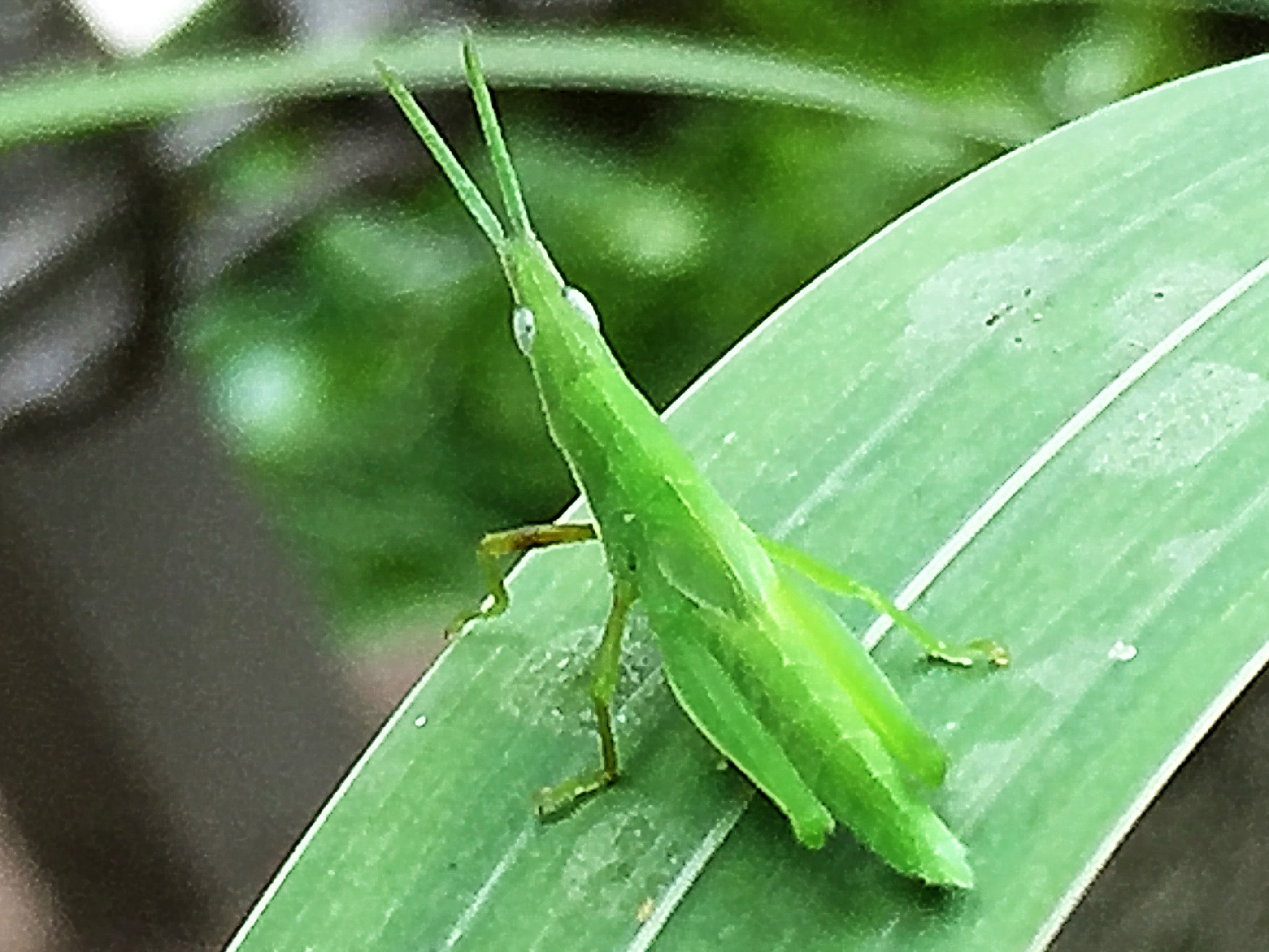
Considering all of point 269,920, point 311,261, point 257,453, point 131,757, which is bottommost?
point 131,757

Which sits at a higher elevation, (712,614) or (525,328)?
(525,328)

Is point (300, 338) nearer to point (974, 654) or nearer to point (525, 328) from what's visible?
point (525, 328)

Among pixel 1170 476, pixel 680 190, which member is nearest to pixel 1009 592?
pixel 1170 476

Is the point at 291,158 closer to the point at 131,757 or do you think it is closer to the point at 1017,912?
the point at 131,757

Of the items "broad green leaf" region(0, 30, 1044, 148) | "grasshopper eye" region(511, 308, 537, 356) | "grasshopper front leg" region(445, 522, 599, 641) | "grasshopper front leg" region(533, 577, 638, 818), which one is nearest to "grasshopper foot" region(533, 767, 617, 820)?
"grasshopper front leg" region(533, 577, 638, 818)

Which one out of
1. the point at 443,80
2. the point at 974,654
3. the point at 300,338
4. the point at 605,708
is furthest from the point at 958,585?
the point at 300,338

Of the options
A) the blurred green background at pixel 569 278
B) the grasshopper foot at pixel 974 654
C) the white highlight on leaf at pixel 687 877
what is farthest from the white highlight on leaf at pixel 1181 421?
the blurred green background at pixel 569 278
